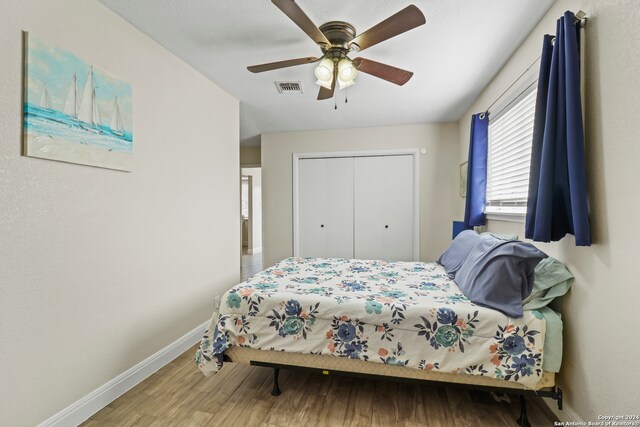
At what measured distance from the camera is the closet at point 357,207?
4.34 metres

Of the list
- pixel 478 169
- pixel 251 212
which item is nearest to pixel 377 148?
pixel 478 169

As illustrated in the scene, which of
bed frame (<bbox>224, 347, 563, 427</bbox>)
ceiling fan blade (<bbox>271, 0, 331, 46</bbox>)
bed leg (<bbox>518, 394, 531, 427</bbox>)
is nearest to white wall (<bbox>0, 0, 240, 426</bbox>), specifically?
bed frame (<bbox>224, 347, 563, 427</bbox>)

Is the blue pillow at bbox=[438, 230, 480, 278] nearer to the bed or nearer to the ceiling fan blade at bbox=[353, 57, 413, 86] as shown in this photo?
the bed

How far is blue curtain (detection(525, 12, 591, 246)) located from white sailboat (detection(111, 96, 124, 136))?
2.49 m

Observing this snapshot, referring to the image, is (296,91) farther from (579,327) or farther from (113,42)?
(579,327)

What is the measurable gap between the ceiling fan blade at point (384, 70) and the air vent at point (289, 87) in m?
1.00

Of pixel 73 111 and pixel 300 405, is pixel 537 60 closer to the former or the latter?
pixel 300 405

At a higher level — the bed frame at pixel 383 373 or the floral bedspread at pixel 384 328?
the floral bedspread at pixel 384 328

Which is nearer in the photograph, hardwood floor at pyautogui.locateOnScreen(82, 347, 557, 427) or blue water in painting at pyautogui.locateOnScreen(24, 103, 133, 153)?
blue water in painting at pyautogui.locateOnScreen(24, 103, 133, 153)

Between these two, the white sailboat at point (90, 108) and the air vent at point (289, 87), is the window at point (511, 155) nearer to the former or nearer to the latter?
the air vent at point (289, 87)

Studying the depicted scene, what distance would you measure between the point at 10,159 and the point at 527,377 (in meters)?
2.75

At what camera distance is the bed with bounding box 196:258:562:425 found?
1.59 metres

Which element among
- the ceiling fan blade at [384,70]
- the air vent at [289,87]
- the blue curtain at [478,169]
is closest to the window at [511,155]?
the blue curtain at [478,169]

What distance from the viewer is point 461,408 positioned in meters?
1.79
